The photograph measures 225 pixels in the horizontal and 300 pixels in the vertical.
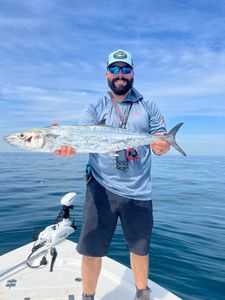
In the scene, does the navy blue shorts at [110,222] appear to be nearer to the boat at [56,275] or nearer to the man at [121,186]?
the man at [121,186]

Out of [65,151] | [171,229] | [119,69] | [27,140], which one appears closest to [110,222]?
[65,151]

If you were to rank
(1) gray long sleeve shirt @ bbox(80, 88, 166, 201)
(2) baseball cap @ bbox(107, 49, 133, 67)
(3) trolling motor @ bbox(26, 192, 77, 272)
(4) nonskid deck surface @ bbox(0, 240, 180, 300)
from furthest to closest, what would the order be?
1. (3) trolling motor @ bbox(26, 192, 77, 272)
2. (4) nonskid deck surface @ bbox(0, 240, 180, 300)
3. (2) baseball cap @ bbox(107, 49, 133, 67)
4. (1) gray long sleeve shirt @ bbox(80, 88, 166, 201)

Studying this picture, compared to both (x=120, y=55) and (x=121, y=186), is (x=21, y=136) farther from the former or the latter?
(x=120, y=55)

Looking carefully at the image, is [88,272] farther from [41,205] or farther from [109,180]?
[41,205]

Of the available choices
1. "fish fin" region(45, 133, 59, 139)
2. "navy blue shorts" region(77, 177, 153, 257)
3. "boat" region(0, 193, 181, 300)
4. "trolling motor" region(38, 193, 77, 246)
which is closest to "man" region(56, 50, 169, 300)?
"navy blue shorts" region(77, 177, 153, 257)

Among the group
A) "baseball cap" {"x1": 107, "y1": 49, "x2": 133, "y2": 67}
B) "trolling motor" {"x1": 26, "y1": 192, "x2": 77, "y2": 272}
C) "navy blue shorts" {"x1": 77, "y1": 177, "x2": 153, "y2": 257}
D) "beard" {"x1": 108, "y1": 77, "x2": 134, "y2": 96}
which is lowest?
"trolling motor" {"x1": 26, "y1": 192, "x2": 77, "y2": 272}

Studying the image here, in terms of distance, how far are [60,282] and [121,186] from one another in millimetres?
2168

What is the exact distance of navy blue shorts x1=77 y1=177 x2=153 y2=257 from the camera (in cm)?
423

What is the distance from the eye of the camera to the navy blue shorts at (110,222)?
13.9 ft

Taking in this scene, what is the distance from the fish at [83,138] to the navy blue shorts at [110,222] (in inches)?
24.1

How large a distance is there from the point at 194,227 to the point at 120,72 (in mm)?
7210

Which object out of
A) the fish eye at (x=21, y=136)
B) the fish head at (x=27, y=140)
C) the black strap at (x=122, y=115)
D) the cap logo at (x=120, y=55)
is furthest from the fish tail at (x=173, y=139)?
the fish eye at (x=21, y=136)

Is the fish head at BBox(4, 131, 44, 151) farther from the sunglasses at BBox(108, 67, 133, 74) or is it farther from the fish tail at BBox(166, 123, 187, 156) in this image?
the fish tail at BBox(166, 123, 187, 156)

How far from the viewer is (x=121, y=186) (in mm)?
4199
